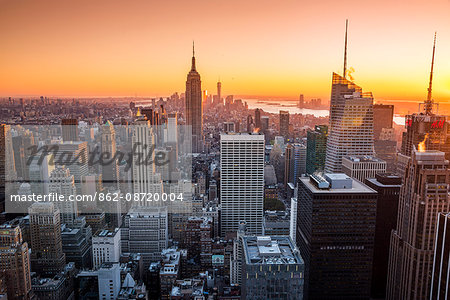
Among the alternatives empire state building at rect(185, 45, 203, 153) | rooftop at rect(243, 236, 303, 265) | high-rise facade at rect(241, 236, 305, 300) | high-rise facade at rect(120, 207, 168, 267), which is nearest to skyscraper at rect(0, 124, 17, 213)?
high-rise facade at rect(120, 207, 168, 267)

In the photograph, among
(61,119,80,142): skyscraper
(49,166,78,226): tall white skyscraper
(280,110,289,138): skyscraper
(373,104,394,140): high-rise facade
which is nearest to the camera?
(49,166,78,226): tall white skyscraper

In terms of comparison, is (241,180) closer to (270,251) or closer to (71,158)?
(71,158)

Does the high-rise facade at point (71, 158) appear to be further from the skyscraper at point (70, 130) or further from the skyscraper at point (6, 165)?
the skyscraper at point (6, 165)

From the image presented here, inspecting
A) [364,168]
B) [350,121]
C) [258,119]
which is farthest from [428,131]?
[258,119]

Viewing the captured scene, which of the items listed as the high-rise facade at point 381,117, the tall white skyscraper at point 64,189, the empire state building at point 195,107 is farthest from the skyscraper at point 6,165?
the high-rise facade at point 381,117

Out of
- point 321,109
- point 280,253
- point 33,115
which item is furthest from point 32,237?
point 321,109

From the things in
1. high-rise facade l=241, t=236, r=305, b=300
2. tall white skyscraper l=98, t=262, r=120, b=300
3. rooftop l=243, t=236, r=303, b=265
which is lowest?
tall white skyscraper l=98, t=262, r=120, b=300

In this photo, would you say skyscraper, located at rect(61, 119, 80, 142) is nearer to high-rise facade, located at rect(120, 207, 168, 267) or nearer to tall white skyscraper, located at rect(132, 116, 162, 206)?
tall white skyscraper, located at rect(132, 116, 162, 206)

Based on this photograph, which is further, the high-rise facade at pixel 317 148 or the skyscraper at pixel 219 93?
the high-rise facade at pixel 317 148
